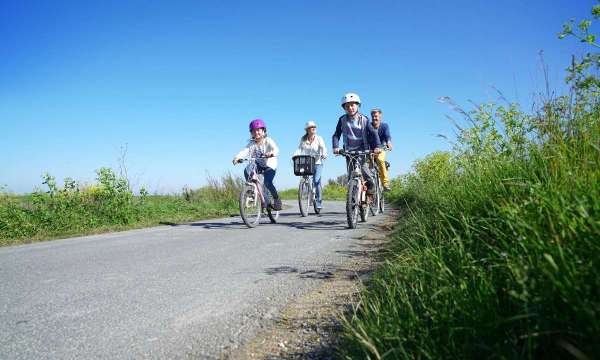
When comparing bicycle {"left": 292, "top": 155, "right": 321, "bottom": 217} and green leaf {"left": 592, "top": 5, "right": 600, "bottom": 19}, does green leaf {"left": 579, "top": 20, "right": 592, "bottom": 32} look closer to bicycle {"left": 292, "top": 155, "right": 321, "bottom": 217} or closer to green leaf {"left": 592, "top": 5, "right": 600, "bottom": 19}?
green leaf {"left": 592, "top": 5, "right": 600, "bottom": 19}

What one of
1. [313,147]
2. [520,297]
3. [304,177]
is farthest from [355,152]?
[520,297]

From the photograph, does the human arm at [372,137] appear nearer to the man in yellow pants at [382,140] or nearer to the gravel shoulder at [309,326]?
the man in yellow pants at [382,140]

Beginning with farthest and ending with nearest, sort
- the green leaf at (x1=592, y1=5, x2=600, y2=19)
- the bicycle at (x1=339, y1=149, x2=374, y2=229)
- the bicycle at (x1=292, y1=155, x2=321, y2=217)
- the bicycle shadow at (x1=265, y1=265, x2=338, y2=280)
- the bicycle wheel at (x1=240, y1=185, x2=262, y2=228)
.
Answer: the bicycle at (x1=292, y1=155, x2=321, y2=217) → the bicycle wheel at (x1=240, y1=185, x2=262, y2=228) → the bicycle at (x1=339, y1=149, x2=374, y2=229) → the green leaf at (x1=592, y1=5, x2=600, y2=19) → the bicycle shadow at (x1=265, y1=265, x2=338, y2=280)

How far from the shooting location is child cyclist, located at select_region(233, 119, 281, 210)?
9.25 meters

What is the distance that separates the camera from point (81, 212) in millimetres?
9250

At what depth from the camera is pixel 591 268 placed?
55.7 inches

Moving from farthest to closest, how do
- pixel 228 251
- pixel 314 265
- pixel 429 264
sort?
pixel 228 251 → pixel 314 265 → pixel 429 264

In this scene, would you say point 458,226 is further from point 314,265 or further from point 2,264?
point 2,264

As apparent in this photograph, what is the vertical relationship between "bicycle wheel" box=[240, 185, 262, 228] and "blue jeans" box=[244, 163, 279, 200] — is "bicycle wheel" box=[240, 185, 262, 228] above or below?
below

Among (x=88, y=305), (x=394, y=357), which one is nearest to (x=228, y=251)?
(x=88, y=305)

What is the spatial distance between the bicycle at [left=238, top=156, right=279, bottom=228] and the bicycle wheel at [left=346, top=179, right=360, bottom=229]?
2.14m

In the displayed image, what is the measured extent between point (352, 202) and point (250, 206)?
91.1 inches

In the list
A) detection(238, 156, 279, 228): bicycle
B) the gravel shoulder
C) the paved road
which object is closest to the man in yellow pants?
detection(238, 156, 279, 228): bicycle

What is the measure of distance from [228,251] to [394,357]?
3.84m
